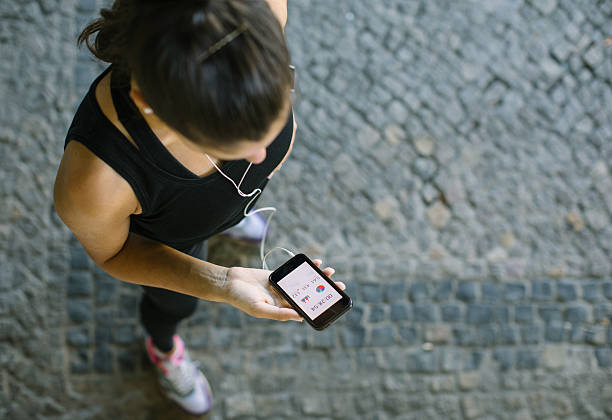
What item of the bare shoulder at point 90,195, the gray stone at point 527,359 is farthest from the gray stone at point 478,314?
the bare shoulder at point 90,195

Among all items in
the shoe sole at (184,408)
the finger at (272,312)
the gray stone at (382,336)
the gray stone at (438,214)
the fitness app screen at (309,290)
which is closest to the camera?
the finger at (272,312)

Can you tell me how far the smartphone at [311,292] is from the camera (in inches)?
82.7

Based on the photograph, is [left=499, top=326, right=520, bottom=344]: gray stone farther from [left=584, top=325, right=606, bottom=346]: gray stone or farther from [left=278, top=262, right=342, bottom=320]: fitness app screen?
[left=278, top=262, right=342, bottom=320]: fitness app screen

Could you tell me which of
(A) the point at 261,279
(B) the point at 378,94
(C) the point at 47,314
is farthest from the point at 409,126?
(C) the point at 47,314

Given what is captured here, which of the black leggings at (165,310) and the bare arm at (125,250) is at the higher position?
the bare arm at (125,250)

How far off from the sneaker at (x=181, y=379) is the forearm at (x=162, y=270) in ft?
3.98

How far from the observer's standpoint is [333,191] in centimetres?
345

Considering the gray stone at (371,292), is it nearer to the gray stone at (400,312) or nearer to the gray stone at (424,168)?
the gray stone at (400,312)

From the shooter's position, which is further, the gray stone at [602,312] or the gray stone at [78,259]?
the gray stone at [602,312]

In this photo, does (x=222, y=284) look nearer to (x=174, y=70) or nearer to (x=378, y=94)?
(x=174, y=70)

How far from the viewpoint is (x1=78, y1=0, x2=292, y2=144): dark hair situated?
1.10m

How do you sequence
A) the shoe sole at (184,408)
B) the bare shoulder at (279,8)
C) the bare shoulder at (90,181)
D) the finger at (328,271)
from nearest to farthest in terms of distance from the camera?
the bare shoulder at (90,181)
the bare shoulder at (279,8)
the finger at (328,271)
the shoe sole at (184,408)

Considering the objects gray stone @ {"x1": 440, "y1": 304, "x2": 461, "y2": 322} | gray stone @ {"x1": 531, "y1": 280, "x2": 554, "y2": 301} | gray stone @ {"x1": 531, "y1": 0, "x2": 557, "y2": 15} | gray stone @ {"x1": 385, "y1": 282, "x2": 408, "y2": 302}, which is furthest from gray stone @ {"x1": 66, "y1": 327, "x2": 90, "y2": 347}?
gray stone @ {"x1": 531, "y1": 0, "x2": 557, "y2": 15}

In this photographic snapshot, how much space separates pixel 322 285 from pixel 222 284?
1.77 feet
